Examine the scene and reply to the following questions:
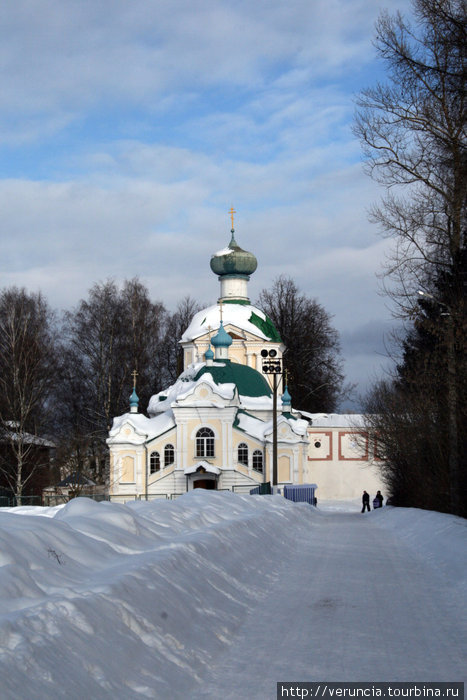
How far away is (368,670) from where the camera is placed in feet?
19.1

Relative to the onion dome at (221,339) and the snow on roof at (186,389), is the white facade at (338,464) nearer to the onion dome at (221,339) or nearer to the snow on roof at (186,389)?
the onion dome at (221,339)

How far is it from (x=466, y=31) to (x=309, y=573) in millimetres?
7272

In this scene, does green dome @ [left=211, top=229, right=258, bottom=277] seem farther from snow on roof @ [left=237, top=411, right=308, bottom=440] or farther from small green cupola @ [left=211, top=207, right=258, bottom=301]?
snow on roof @ [left=237, top=411, right=308, bottom=440]

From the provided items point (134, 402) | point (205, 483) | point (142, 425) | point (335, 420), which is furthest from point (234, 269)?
point (205, 483)

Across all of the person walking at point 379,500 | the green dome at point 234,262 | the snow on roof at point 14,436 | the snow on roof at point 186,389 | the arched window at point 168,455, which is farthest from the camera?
the green dome at point 234,262

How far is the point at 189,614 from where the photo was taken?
270 inches

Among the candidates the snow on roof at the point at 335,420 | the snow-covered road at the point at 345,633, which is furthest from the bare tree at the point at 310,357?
the snow-covered road at the point at 345,633

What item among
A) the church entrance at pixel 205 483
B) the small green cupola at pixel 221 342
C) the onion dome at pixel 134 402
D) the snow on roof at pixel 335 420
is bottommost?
the church entrance at pixel 205 483

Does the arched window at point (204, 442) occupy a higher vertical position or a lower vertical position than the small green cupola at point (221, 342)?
lower

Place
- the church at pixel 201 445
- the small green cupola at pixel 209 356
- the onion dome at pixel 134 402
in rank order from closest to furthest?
the church at pixel 201 445
the onion dome at pixel 134 402
the small green cupola at pixel 209 356

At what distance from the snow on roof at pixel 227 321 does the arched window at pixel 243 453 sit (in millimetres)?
9740

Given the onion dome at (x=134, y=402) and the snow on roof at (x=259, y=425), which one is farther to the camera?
the onion dome at (x=134, y=402)

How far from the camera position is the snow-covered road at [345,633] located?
5.73 meters

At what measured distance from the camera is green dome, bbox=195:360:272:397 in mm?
51094
